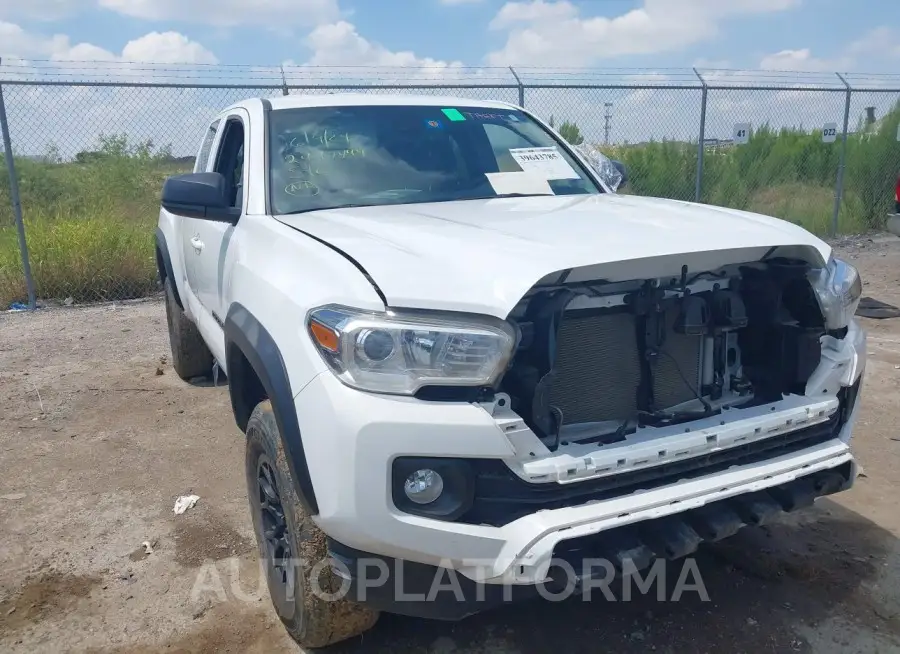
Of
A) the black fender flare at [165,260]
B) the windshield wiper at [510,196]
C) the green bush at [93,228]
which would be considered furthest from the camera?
the green bush at [93,228]

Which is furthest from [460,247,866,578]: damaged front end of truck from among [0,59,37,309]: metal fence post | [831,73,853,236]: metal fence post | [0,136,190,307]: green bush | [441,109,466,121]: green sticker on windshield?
[831,73,853,236]: metal fence post

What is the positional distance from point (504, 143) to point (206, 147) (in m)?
2.02

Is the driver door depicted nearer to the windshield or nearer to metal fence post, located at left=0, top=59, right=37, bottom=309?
the windshield

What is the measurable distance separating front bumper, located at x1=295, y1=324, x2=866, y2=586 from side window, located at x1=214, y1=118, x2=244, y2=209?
1.96m

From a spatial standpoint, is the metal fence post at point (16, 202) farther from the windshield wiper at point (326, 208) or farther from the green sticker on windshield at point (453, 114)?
the windshield wiper at point (326, 208)

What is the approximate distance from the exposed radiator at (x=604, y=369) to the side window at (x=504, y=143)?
4.79 feet

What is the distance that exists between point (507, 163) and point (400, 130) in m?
0.52

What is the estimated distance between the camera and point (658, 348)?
231 centimetres

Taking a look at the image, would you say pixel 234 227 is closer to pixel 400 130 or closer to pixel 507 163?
pixel 400 130

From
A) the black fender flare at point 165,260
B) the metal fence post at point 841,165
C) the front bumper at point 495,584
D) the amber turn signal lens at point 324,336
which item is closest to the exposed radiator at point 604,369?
the front bumper at point 495,584

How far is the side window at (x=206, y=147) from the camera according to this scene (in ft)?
14.7

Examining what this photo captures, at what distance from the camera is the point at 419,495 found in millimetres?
1952

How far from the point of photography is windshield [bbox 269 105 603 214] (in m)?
3.22

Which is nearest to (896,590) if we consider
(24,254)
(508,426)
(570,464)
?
(570,464)
